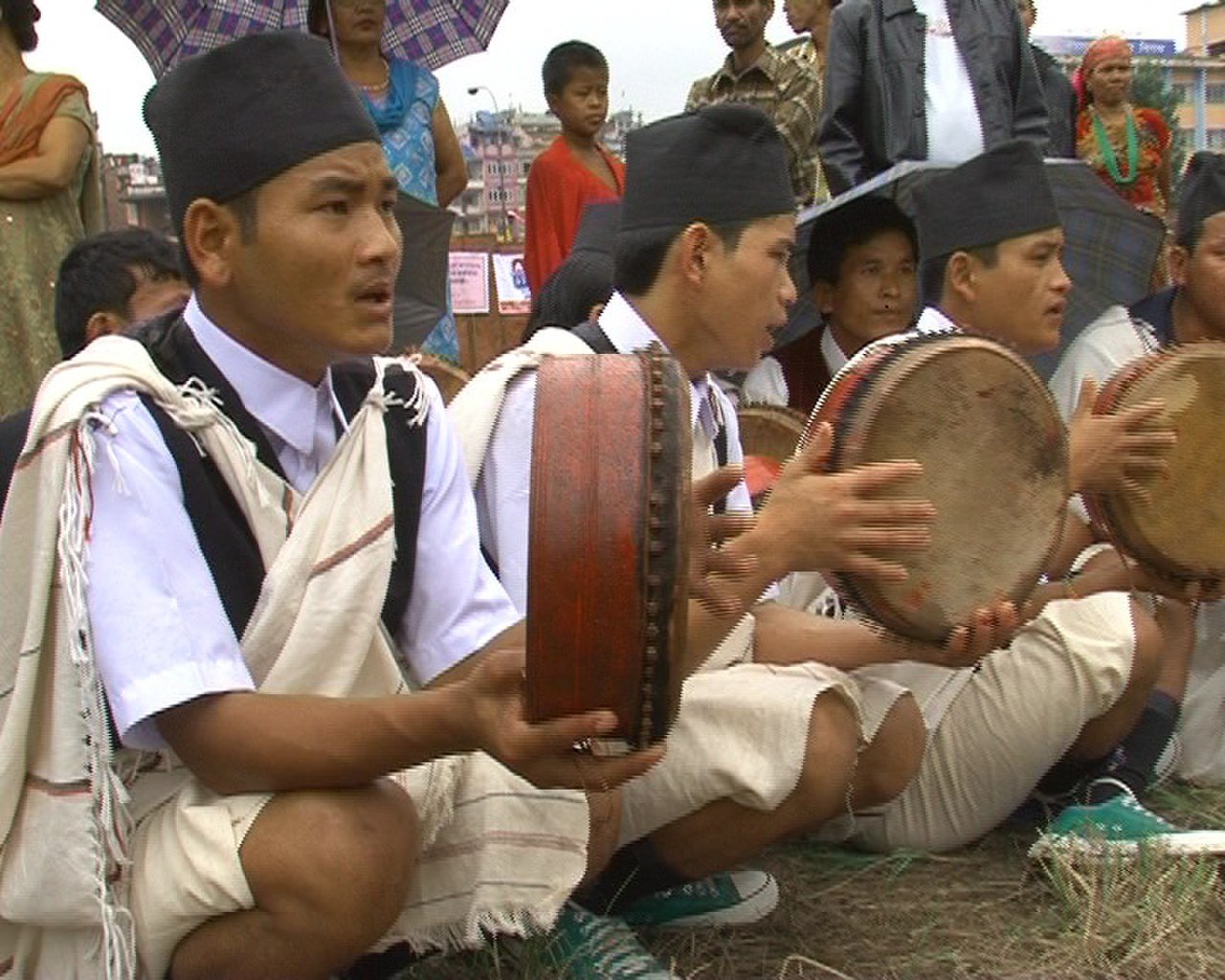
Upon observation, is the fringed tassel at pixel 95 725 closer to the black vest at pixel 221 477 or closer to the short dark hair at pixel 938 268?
the black vest at pixel 221 477

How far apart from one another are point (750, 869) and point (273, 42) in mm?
1709

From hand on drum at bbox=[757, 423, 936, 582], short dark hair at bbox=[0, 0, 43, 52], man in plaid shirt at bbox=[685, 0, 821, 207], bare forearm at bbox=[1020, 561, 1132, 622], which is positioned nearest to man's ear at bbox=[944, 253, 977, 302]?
bare forearm at bbox=[1020, 561, 1132, 622]

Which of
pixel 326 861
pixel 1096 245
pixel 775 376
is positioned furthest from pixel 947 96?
pixel 326 861

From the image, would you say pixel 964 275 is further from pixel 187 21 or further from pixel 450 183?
pixel 187 21

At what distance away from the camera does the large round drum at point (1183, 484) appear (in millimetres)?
3270

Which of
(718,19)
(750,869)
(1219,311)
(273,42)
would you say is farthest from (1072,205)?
(273,42)

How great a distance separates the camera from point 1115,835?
3207 millimetres

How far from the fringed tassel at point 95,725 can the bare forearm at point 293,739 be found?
9cm

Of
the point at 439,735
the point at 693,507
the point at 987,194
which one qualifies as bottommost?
the point at 439,735

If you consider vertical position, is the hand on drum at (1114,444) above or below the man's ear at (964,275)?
below

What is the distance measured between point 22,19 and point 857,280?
8.70ft

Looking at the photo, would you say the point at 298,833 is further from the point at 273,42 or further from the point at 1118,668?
the point at 1118,668

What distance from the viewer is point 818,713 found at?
2723 millimetres

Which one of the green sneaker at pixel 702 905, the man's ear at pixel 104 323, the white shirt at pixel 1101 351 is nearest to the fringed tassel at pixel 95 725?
the green sneaker at pixel 702 905
